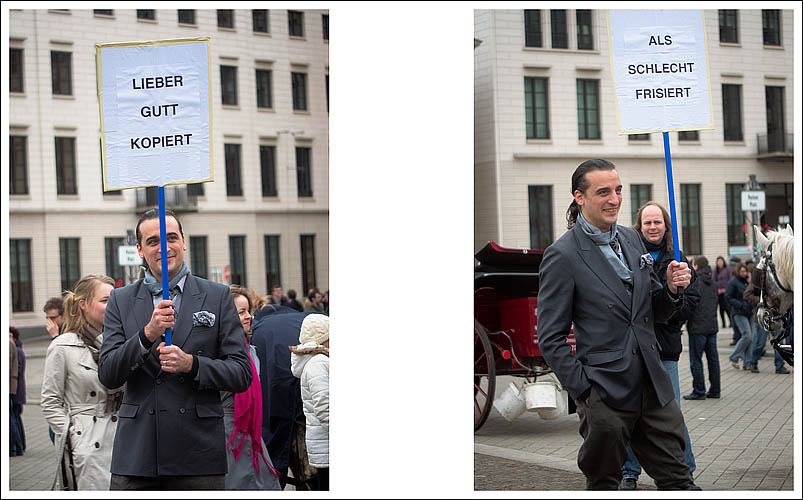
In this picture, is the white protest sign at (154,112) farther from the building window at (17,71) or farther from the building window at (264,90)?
the building window at (264,90)

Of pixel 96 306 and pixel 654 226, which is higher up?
pixel 654 226

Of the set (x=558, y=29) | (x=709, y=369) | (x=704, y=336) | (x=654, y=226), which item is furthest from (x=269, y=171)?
(x=654, y=226)

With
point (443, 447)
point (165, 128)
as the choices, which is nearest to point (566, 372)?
point (443, 447)

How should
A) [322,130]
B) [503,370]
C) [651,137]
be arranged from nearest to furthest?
[503,370] → [651,137] → [322,130]

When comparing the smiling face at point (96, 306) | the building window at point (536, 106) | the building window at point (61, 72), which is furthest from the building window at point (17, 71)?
the smiling face at point (96, 306)

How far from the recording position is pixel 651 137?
91.8 feet

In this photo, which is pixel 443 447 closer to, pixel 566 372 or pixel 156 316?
pixel 566 372

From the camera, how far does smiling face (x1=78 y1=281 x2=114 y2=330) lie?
208 inches

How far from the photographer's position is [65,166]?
125ft

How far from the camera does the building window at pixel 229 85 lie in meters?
40.2

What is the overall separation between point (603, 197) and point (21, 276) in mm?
35937

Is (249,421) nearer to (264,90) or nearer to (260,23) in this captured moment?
(264,90)

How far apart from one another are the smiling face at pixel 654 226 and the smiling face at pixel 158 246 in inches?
119

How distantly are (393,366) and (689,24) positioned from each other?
7.36ft
